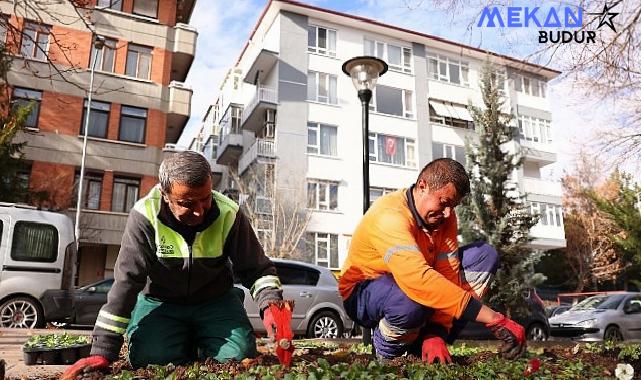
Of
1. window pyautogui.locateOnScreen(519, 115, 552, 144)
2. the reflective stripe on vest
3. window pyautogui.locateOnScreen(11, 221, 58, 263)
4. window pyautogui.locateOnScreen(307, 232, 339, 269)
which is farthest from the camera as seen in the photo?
window pyautogui.locateOnScreen(519, 115, 552, 144)

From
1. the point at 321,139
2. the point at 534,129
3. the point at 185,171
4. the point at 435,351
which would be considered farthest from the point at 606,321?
the point at 534,129

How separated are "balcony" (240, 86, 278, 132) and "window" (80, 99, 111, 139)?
8068 millimetres

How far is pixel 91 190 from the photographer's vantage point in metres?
21.6

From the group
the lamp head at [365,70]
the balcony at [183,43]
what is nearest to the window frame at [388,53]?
the balcony at [183,43]

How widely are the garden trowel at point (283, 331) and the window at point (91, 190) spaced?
67.5 feet

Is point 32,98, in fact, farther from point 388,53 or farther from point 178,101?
point 388,53

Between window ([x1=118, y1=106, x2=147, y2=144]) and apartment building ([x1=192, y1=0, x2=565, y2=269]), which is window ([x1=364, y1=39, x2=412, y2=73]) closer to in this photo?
apartment building ([x1=192, y1=0, x2=565, y2=269])

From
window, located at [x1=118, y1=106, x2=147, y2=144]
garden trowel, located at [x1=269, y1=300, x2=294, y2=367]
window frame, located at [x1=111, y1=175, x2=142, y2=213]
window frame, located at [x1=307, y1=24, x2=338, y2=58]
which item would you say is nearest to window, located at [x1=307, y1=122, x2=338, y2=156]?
window frame, located at [x1=307, y1=24, x2=338, y2=58]

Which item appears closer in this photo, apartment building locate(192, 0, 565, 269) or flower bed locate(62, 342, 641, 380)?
flower bed locate(62, 342, 641, 380)

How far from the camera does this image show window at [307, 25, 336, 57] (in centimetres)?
2920

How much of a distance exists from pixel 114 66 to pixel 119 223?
6.97 meters

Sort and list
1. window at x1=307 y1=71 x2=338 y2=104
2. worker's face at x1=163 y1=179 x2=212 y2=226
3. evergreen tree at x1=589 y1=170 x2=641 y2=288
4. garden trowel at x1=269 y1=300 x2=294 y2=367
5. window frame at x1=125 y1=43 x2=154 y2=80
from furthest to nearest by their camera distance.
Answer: window at x1=307 y1=71 x2=338 y2=104, window frame at x1=125 y1=43 x2=154 y2=80, evergreen tree at x1=589 y1=170 x2=641 y2=288, worker's face at x1=163 y1=179 x2=212 y2=226, garden trowel at x1=269 y1=300 x2=294 y2=367

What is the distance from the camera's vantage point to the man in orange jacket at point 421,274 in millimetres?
3027

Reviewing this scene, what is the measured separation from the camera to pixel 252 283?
332 cm
